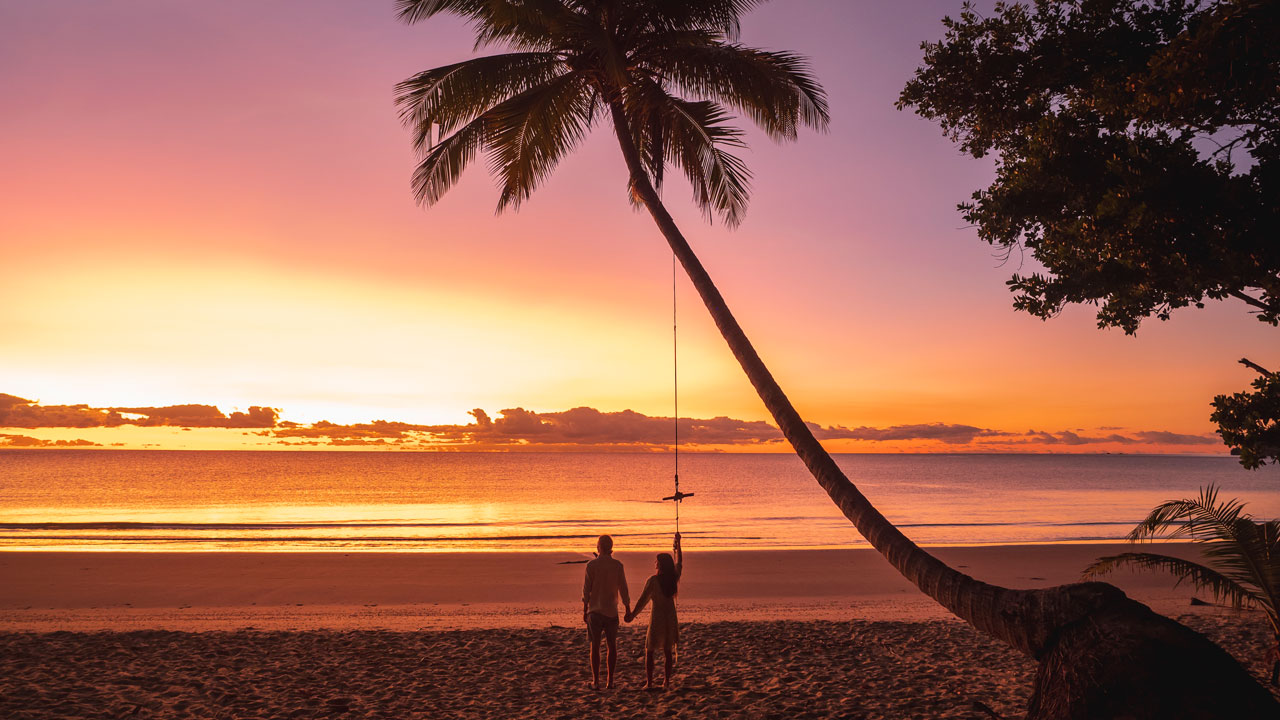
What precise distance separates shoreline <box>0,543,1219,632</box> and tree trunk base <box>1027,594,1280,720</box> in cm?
739

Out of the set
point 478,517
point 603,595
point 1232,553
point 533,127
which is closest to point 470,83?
point 533,127

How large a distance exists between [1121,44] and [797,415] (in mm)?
4362

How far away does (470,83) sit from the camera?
8.87 meters

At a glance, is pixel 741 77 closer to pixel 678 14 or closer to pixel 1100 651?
pixel 678 14

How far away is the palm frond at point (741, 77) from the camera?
8.80 metres

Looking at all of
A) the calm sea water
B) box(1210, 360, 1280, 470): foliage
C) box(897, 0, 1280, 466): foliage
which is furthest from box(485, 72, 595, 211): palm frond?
the calm sea water

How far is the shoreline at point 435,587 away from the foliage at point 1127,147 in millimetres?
6728

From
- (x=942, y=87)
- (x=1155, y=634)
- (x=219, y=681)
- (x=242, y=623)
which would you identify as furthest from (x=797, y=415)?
(x=242, y=623)

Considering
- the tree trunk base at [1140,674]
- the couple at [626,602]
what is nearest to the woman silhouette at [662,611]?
the couple at [626,602]

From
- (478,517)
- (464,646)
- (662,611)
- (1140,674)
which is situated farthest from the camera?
(478,517)

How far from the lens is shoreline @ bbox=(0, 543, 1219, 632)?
11797 mm

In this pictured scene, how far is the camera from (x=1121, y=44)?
6.46 meters

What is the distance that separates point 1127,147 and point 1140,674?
428 centimetres

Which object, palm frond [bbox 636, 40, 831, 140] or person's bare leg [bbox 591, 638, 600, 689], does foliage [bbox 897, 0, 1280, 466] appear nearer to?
palm frond [bbox 636, 40, 831, 140]
